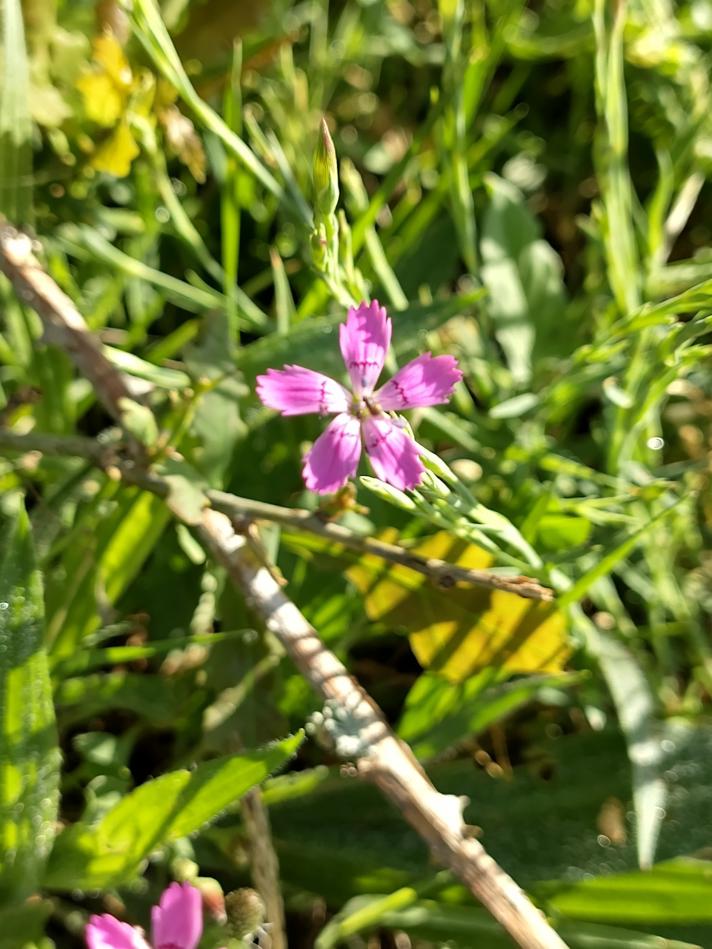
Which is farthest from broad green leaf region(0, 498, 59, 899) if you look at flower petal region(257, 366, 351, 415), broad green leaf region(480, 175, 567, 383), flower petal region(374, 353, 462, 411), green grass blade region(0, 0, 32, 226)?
Answer: broad green leaf region(480, 175, 567, 383)

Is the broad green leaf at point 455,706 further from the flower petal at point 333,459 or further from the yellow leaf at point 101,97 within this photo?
→ the yellow leaf at point 101,97

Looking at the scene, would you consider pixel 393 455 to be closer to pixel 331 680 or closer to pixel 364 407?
pixel 364 407

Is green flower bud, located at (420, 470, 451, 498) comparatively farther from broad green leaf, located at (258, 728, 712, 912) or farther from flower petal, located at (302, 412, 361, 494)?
broad green leaf, located at (258, 728, 712, 912)

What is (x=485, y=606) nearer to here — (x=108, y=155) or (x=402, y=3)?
(x=108, y=155)

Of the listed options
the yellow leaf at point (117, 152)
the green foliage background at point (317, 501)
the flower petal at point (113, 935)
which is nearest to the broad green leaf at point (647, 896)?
the green foliage background at point (317, 501)

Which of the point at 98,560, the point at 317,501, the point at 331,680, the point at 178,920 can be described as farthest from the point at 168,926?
the point at 317,501

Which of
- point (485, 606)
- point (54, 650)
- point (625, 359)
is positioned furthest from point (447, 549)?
point (54, 650)
